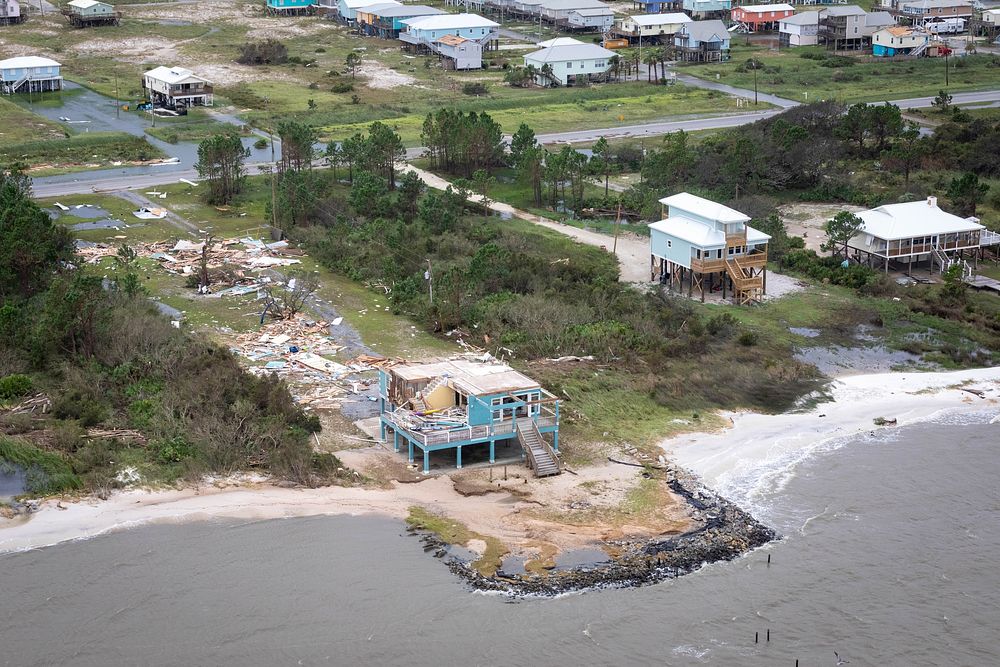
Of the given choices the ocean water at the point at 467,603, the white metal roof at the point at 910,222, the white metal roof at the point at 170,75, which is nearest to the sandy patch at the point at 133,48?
the white metal roof at the point at 170,75

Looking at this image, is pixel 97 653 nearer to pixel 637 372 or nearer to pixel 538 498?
pixel 538 498

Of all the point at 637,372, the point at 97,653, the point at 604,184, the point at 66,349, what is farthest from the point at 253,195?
the point at 97,653

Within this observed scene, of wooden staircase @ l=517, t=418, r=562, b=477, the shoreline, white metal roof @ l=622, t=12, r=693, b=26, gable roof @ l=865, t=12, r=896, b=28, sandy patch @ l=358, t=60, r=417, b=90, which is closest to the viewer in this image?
the shoreline

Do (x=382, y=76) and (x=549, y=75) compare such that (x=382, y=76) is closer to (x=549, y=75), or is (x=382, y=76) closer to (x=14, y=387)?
(x=549, y=75)

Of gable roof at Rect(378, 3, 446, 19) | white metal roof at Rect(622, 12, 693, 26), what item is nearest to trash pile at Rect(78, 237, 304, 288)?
white metal roof at Rect(622, 12, 693, 26)

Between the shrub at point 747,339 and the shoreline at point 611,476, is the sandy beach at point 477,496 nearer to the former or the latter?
the shoreline at point 611,476

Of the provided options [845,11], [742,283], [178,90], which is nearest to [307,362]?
[742,283]

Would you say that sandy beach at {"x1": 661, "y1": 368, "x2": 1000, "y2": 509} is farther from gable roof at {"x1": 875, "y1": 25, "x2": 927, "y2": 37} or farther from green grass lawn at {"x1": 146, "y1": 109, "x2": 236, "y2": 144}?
gable roof at {"x1": 875, "y1": 25, "x2": 927, "y2": 37}
